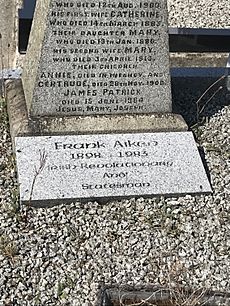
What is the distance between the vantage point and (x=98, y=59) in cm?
516

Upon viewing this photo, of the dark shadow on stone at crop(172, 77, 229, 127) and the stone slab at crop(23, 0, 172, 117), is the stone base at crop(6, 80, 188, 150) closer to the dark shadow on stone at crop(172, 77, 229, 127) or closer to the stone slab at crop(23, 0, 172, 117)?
the stone slab at crop(23, 0, 172, 117)

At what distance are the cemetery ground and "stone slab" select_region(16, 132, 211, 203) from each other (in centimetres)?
8

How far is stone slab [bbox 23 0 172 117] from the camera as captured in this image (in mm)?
5016

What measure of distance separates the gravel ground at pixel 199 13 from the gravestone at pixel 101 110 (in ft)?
11.9

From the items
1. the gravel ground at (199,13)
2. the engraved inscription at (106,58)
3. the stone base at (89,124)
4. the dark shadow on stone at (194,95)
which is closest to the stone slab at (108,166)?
the stone base at (89,124)

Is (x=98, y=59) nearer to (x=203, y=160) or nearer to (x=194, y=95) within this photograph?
(x=203, y=160)

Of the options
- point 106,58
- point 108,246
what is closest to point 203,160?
point 106,58

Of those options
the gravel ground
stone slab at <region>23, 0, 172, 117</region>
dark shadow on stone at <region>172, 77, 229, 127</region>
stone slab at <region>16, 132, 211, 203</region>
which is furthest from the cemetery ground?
the gravel ground

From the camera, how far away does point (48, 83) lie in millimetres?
5145

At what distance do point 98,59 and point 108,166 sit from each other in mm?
816

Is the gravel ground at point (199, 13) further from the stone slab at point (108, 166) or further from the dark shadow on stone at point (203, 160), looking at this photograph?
the stone slab at point (108, 166)

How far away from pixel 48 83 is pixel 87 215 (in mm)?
1100

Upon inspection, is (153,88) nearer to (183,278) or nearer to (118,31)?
(118,31)

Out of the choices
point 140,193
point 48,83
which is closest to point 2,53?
point 48,83
